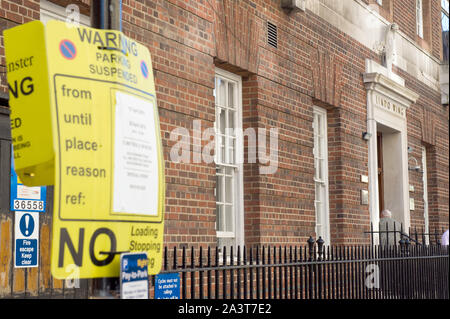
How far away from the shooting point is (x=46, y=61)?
318 centimetres

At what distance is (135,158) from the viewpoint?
134 inches

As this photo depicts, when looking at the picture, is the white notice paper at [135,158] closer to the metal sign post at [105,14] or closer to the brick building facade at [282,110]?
the metal sign post at [105,14]

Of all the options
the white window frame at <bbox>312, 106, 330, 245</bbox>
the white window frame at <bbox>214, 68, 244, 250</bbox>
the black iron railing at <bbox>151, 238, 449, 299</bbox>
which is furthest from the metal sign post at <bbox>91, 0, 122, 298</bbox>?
the white window frame at <bbox>312, 106, 330, 245</bbox>

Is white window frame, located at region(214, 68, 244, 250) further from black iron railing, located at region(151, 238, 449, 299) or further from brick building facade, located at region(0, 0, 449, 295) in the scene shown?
black iron railing, located at region(151, 238, 449, 299)

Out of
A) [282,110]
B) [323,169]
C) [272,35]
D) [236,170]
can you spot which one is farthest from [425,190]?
[236,170]

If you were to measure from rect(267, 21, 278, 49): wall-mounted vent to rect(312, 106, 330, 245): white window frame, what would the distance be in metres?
2.13

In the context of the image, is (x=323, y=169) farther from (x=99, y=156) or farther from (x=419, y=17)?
(x=99, y=156)

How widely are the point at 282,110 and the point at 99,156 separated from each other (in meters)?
8.07

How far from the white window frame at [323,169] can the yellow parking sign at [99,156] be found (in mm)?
9462

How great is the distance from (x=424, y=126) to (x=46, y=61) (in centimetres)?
1561

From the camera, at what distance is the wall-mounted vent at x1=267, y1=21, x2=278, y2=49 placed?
429 inches

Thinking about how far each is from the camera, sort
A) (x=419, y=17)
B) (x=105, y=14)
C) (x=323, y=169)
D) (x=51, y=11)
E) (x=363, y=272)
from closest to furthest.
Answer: (x=105, y=14) → (x=51, y=11) → (x=363, y=272) → (x=323, y=169) → (x=419, y=17)
